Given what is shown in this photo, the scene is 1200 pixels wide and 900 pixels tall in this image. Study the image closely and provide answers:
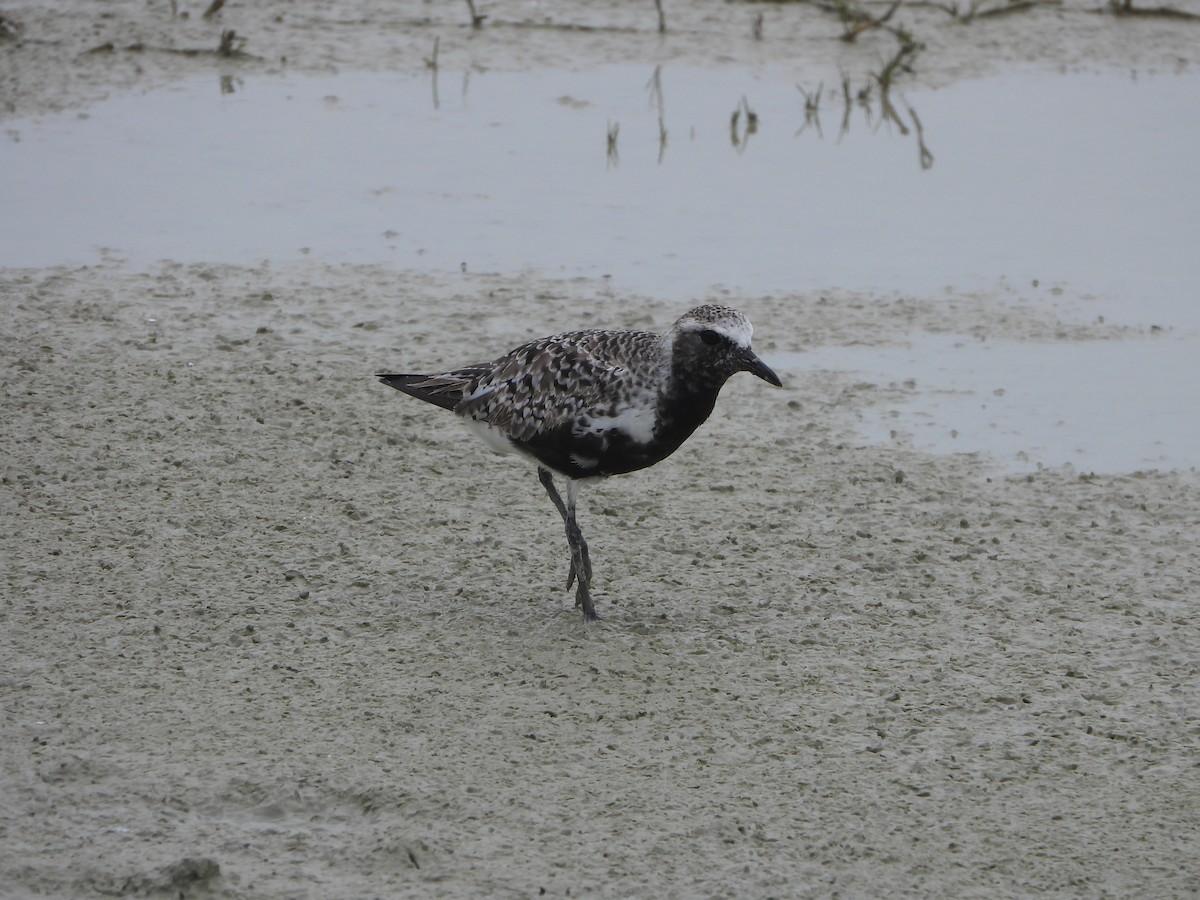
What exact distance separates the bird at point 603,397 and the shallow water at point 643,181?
139 inches

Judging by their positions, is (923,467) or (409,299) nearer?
(923,467)

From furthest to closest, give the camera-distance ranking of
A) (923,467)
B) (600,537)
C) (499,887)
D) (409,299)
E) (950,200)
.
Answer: (950,200) < (409,299) < (923,467) < (600,537) < (499,887)

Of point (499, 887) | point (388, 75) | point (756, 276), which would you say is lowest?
point (499, 887)

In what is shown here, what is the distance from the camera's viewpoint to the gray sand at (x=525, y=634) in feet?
15.2

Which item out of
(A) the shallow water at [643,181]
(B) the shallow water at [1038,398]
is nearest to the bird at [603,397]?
(B) the shallow water at [1038,398]

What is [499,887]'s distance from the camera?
14.4ft

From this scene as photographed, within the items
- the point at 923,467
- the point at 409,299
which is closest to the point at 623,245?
the point at 409,299

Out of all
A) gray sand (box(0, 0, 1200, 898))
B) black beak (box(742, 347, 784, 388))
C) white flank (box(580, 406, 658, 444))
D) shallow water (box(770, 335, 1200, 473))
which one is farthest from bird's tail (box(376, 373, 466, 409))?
shallow water (box(770, 335, 1200, 473))

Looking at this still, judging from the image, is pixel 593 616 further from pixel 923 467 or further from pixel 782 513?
pixel 923 467

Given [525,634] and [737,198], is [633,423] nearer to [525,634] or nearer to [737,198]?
[525,634]

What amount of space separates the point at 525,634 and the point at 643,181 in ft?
20.2

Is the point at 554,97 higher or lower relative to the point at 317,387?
higher

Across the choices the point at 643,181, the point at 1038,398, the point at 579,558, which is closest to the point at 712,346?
the point at 579,558

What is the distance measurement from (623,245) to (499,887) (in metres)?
6.57
